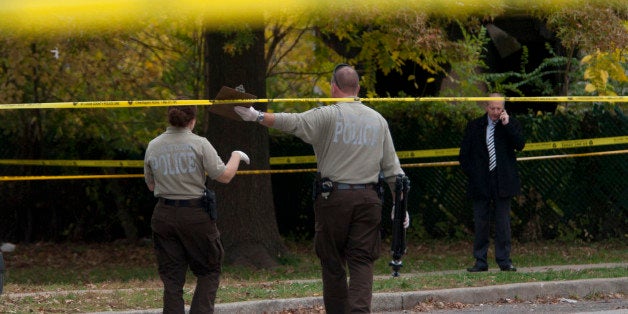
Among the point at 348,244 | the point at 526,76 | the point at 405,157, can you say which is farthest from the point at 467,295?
the point at 526,76

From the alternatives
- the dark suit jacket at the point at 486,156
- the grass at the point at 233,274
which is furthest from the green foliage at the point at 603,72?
the dark suit jacket at the point at 486,156

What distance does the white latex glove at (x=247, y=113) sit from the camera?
696 cm

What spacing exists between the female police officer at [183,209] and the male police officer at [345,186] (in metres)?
0.53

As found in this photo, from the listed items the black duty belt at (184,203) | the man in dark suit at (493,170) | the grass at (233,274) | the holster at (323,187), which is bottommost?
the grass at (233,274)

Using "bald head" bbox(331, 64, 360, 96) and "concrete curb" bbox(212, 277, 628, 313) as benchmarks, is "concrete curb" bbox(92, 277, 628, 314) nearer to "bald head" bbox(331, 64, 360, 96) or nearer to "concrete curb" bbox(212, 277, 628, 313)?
"concrete curb" bbox(212, 277, 628, 313)

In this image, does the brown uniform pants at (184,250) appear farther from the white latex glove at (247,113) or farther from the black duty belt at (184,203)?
the white latex glove at (247,113)

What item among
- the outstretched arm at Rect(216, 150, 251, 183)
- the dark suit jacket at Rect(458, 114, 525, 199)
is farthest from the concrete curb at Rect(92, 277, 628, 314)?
the outstretched arm at Rect(216, 150, 251, 183)

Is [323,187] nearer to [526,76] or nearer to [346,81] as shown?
[346,81]

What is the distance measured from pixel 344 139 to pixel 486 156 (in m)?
4.64

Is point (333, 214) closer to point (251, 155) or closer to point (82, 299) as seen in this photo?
point (82, 299)

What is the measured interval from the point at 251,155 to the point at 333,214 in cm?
604

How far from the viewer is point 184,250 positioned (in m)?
7.47

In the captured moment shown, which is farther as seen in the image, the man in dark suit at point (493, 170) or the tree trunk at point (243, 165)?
the tree trunk at point (243, 165)

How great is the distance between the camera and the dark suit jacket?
1141 centimetres
